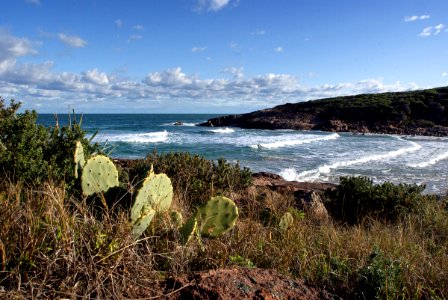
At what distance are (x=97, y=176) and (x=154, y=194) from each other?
1.93ft

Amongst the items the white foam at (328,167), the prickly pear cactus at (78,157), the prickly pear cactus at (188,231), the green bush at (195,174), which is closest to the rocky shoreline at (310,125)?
the white foam at (328,167)

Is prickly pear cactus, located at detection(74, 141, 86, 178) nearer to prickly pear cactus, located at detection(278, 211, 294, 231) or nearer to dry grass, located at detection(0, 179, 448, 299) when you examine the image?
dry grass, located at detection(0, 179, 448, 299)

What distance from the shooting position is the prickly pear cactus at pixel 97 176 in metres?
3.98

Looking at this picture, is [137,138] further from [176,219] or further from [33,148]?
[176,219]

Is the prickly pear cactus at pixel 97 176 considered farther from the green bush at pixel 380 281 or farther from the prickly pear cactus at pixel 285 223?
the green bush at pixel 380 281

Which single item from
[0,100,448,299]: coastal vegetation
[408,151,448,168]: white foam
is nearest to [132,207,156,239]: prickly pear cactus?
[0,100,448,299]: coastal vegetation

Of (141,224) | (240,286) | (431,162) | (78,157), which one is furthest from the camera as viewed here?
(431,162)

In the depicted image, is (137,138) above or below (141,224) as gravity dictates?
below

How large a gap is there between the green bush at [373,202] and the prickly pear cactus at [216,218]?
3799 millimetres

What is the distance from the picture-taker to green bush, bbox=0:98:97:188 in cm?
501

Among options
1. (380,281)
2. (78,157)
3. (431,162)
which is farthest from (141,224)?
(431,162)

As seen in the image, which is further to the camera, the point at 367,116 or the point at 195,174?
the point at 367,116

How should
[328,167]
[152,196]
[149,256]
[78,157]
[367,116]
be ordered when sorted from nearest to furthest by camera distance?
[149,256] < [152,196] < [78,157] < [328,167] < [367,116]

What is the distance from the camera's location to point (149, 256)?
3014mm
